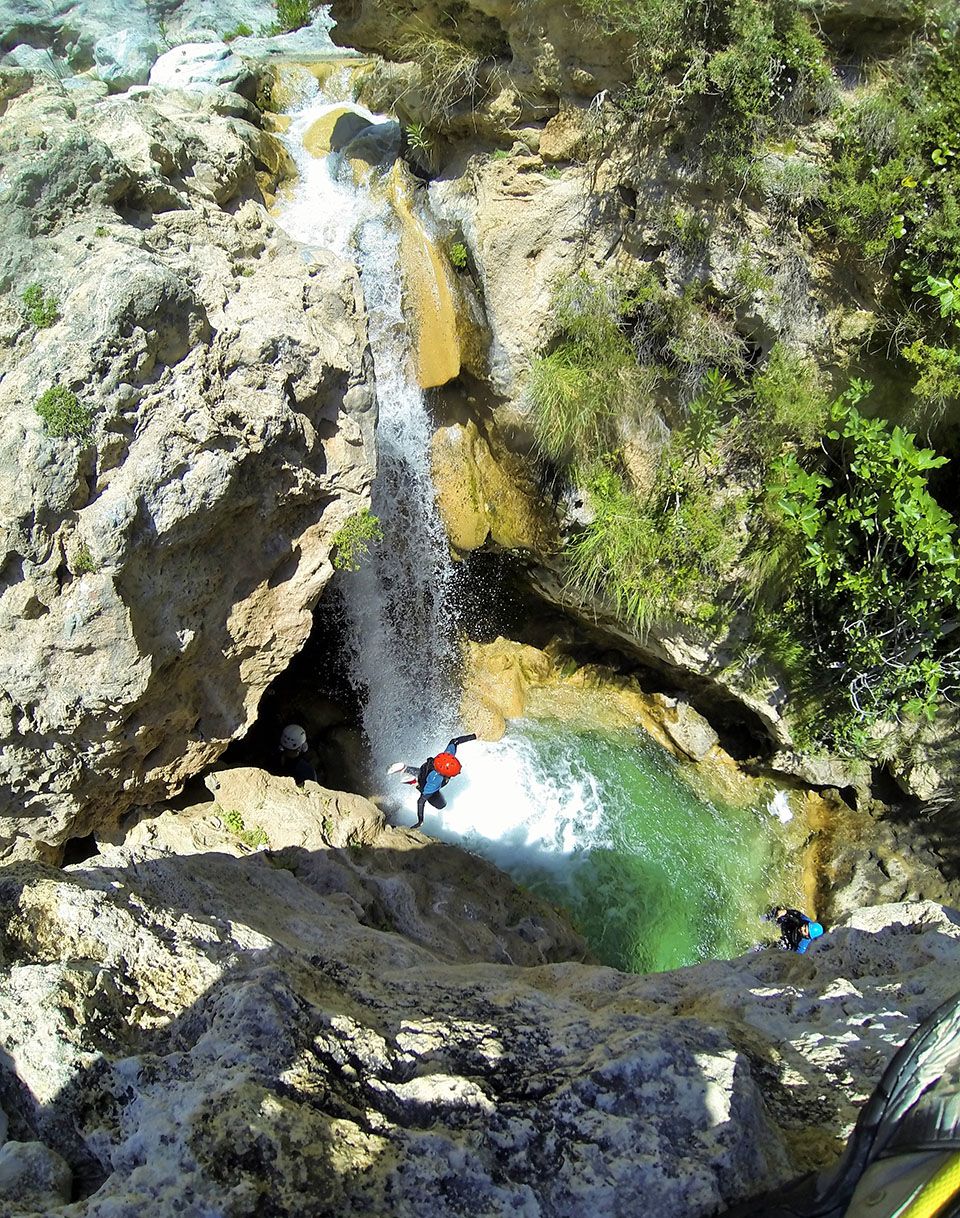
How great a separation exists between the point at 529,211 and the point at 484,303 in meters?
0.86

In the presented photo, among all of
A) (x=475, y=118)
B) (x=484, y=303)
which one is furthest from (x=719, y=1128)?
(x=475, y=118)

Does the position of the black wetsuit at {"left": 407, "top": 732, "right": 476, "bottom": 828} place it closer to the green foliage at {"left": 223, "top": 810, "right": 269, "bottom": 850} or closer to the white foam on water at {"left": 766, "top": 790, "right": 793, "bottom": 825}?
the green foliage at {"left": 223, "top": 810, "right": 269, "bottom": 850}

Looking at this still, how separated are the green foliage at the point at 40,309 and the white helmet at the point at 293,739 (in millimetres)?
4188

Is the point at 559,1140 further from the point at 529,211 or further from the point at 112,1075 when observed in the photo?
the point at 529,211

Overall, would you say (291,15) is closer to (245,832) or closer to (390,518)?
(390,518)

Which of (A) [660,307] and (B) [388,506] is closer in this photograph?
(A) [660,307]

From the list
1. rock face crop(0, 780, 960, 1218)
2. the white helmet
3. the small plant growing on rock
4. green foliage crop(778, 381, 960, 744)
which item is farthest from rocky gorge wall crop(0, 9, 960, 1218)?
the small plant growing on rock

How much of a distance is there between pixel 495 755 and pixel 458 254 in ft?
17.2

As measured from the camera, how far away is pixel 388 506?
7.71 m

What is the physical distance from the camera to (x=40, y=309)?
15.7ft

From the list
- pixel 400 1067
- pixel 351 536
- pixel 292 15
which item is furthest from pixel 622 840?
pixel 292 15

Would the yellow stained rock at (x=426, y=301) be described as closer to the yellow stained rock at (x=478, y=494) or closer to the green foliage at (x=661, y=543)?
the yellow stained rock at (x=478, y=494)

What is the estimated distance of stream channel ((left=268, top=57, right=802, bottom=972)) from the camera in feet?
24.5

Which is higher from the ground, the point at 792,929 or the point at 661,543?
the point at 661,543
